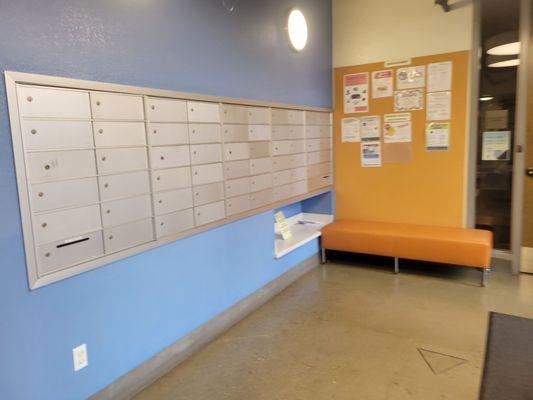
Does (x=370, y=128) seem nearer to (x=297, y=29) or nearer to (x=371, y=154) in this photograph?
(x=371, y=154)

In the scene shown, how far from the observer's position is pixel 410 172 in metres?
3.77

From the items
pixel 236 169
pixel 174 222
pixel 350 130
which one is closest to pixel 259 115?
pixel 236 169

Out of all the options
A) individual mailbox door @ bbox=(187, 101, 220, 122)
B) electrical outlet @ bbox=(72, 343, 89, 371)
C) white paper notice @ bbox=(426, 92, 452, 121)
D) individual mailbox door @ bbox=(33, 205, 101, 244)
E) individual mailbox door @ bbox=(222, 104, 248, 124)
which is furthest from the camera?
white paper notice @ bbox=(426, 92, 452, 121)

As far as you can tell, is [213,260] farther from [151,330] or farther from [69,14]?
[69,14]

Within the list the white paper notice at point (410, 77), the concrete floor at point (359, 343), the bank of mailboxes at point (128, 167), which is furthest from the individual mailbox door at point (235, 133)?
the white paper notice at point (410, 77)

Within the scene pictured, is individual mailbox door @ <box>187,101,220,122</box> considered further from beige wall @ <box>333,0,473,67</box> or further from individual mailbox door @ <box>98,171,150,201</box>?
beige wall @ <box>333,0,473,67</box>

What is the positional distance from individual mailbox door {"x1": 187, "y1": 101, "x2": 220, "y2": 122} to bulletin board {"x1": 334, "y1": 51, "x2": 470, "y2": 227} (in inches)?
77.4

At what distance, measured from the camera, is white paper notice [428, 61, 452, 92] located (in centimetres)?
348

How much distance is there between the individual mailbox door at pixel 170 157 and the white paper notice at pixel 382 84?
7.72 feet

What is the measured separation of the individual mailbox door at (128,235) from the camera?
183 cm

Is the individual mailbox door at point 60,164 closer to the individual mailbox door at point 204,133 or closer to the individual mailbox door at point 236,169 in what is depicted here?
the individual mailbox door at point 204,133

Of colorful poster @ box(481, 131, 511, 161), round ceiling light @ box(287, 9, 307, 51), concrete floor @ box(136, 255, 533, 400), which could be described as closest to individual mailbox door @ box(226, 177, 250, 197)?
concrete floor @ box(136, 255, 533, 400)

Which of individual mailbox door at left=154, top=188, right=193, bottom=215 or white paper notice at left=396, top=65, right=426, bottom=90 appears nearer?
individual mailbox door at left=154, top=188, right=193, bottom=215

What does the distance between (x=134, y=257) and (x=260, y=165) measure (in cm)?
129
